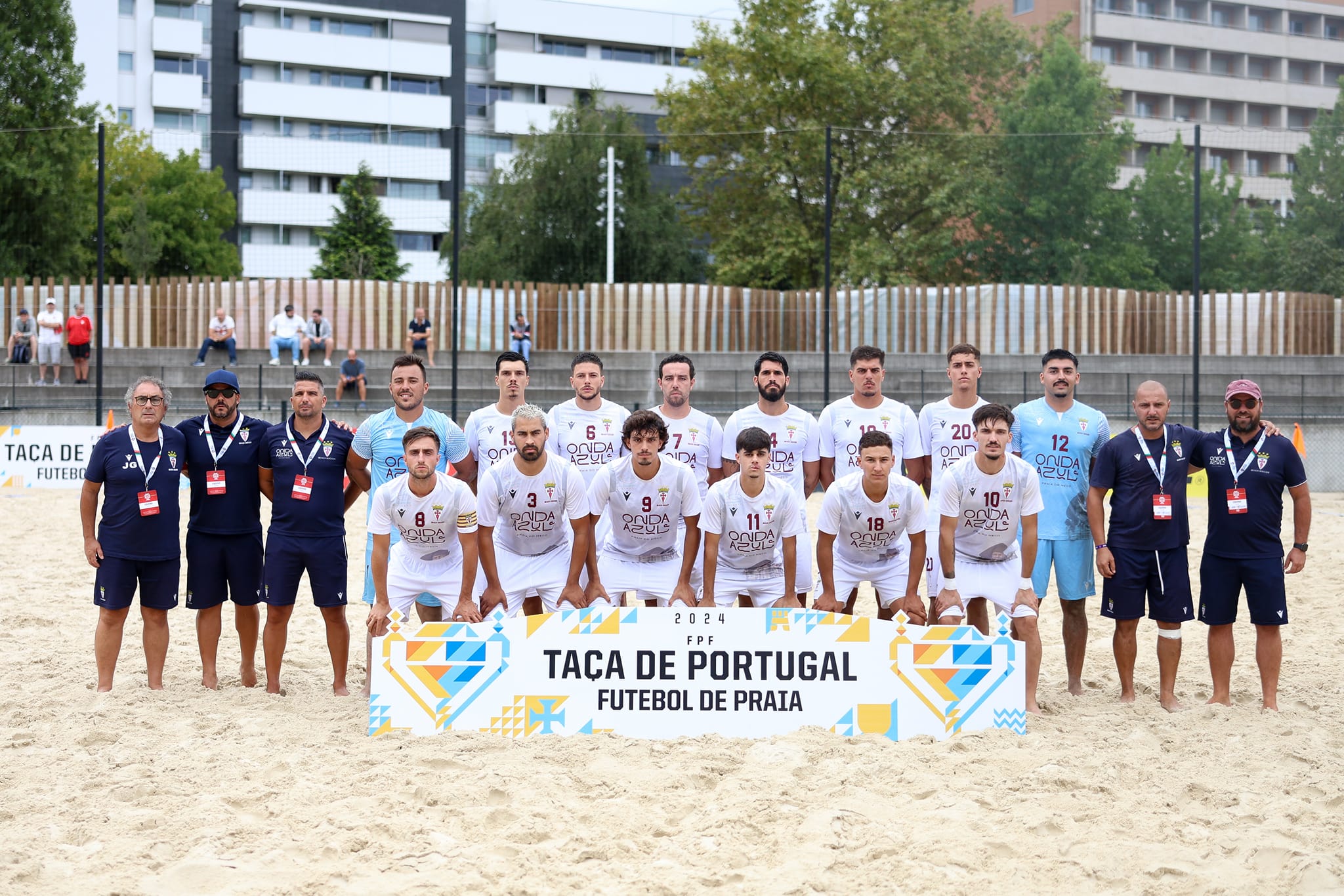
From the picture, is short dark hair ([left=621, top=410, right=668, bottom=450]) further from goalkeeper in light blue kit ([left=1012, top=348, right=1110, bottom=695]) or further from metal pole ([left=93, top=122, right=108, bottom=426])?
metal pole ([left=93, top=122, right=108, bottom=426])

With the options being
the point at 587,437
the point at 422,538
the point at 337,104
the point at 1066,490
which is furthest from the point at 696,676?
the point at 337,104

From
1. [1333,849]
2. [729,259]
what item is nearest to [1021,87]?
[729,259]

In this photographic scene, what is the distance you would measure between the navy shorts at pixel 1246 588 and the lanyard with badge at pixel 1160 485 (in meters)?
0.35

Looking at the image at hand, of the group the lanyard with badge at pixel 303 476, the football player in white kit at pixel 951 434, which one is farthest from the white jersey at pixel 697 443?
the lanyard with badge at pixel 303 476

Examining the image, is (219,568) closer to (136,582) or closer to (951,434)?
(136,582)

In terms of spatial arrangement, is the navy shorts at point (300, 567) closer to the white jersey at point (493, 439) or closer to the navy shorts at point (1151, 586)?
the white jersey at point (493, 439)

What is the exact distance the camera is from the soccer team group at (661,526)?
6.57 meters

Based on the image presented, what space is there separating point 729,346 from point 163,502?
16.6 meters

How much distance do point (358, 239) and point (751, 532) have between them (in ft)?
128

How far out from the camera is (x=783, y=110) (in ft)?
106

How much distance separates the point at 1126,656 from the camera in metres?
6.85

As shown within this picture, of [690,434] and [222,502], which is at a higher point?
[690,434]

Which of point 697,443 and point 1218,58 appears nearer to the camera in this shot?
point 697,443

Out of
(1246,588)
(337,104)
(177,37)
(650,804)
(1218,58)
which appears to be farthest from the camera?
(1218,58)
